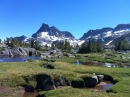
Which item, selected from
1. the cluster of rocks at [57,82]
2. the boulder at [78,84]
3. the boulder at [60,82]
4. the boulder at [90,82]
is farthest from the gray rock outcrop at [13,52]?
the boulder at [78,84]

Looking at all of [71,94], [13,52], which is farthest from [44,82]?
[13,52]

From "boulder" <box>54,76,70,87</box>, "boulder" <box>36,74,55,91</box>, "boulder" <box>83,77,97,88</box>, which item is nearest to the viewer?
"boulder" <box>36,74,55,91</box>

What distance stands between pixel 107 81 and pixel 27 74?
23.3 meters

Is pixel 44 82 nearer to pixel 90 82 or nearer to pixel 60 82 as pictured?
pixel 60 82

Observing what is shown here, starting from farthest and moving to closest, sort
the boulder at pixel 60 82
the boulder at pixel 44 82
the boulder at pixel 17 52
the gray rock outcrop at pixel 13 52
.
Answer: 1. the boulder at pixel 17 52
2. the gray rock outcrop at pixel 13 52
3. the boulder at pixel 60 82
4. the boulder at pixel 44 82

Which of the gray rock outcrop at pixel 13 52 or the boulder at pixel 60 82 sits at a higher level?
the gray rock outcrop at pixel 13 52

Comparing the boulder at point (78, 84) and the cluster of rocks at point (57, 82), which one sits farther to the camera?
the boulder at point (78, 84)

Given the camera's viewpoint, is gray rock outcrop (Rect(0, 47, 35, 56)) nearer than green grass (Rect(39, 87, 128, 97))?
No

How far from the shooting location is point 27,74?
169 feet

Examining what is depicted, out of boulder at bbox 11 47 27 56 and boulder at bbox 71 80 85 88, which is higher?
boulder at bbox 11 47 27 56

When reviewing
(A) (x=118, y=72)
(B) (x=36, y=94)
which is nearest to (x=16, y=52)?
(A) (x=118, y=72)

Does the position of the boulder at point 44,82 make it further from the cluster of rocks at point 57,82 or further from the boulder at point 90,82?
the boulder at point 90,82

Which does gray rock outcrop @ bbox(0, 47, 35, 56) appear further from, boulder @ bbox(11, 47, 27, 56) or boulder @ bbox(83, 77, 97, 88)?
boulder @ bbox(83, 77, 97, 88)

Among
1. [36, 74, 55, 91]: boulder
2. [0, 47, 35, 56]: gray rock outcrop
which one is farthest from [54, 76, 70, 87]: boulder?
[0, 47, 35, 56]: gray rock outcrop
